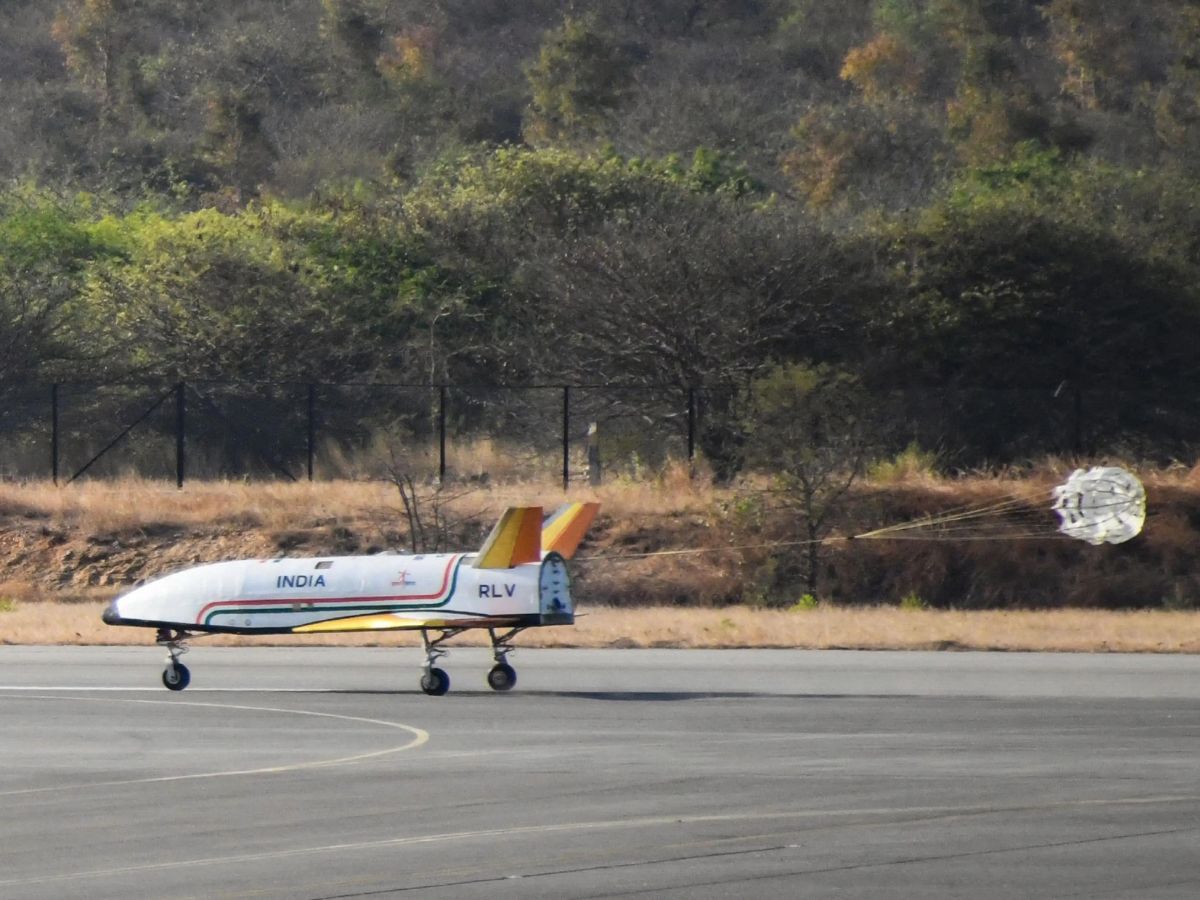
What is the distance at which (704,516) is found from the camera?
32.5m

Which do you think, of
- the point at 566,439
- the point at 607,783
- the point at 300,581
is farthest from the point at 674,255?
the point at 607,783

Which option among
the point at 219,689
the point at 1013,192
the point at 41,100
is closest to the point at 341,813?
the point at 219,689

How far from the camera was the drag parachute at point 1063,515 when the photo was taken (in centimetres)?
2622

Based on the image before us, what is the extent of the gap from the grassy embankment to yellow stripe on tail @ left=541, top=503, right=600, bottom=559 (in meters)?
4.83

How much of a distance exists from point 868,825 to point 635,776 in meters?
2.31

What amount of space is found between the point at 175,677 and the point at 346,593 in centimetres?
187

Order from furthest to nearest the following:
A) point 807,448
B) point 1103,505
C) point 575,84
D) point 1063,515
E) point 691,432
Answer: point 575,84
point 691,432
point 807,448
point 1103,505
point 1063,515

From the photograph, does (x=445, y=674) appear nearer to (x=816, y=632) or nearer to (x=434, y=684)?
(x=434, y=684)

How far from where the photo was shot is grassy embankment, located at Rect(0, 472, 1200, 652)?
84.8 ft

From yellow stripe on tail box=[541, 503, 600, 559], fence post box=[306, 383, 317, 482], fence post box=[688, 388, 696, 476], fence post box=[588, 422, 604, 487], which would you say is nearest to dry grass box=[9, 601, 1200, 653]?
yellow stripe on tail box=[541, 503, 600, 559]

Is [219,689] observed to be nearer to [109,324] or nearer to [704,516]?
[704,516]

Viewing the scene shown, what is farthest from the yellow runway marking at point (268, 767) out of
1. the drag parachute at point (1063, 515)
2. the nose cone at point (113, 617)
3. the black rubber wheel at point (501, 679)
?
the drag parachute at point (1063, 515)

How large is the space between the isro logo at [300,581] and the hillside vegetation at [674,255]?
50.2 ft

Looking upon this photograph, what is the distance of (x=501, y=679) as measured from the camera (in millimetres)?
18453
